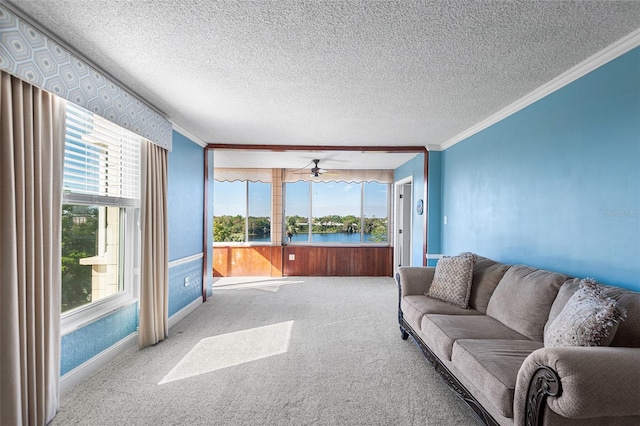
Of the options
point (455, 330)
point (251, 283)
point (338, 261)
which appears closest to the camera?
Result: point (455, 330)

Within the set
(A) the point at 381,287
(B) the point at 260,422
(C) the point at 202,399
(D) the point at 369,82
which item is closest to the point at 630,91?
(D) the point at 369,82

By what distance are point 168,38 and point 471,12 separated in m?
1.79

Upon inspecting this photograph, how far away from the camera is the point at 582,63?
2246 millimetres

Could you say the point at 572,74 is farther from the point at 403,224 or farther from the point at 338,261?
the point at 338,261

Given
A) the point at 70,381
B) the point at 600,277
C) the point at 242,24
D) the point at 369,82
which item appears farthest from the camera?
the point at 369,82

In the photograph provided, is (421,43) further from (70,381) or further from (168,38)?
(70,381)

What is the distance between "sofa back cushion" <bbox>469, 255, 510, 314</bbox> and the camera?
9.29 feet

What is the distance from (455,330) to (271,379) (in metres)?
1.47

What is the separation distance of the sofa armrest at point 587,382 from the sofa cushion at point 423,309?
1346 millimetres

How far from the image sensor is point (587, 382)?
4.29 ft

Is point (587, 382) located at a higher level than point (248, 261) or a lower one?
higher

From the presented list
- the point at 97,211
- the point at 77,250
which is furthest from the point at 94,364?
the point at 97,211

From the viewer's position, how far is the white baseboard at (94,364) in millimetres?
2350

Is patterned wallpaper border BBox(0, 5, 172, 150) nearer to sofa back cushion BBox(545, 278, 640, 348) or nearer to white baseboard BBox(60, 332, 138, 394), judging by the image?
white baseboard BBox(60, 332, 138, 394)
